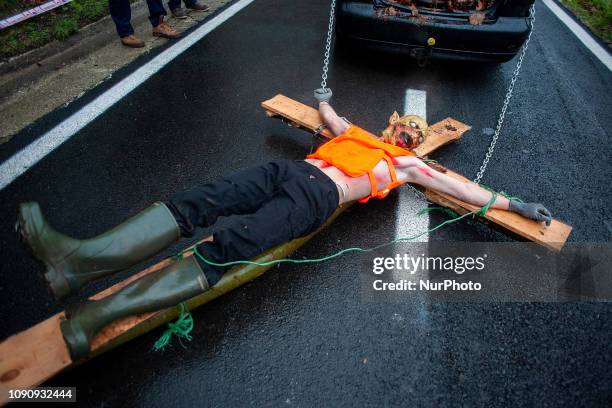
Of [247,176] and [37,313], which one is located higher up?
[247,176]

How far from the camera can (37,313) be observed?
7.00 feet

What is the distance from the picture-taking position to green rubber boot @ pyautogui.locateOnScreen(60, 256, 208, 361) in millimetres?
1742

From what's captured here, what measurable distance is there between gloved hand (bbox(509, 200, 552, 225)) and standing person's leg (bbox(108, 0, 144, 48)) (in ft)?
14.0

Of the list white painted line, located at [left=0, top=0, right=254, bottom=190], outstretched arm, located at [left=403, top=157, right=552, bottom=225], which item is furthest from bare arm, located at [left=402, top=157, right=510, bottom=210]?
white painted line, located at [left=0, top=0, right=254, bottom=190]

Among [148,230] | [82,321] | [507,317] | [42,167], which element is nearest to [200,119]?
[42,167]

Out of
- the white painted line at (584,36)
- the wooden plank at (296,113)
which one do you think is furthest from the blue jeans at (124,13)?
the white painted line at (584,36)

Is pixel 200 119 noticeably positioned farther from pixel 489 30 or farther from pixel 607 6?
pixel 607 6

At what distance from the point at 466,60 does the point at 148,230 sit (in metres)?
3.32

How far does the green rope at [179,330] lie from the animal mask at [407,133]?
5.80ft

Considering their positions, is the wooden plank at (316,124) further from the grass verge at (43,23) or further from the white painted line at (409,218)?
the grass verge at (43,23)

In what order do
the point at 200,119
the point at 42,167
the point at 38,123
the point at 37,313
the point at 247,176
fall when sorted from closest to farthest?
the point at 37,313 < the point at 247,176 < the point at 42,167 < the point at 38,123 < the point at 200,119

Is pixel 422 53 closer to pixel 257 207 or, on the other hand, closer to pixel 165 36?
pixel 257 207

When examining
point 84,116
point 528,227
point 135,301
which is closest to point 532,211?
point 528,227

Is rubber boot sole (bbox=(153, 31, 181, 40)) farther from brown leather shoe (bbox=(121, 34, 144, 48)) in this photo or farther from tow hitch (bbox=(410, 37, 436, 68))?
tow hitch (bbox=(410, 37, 436, 68))
